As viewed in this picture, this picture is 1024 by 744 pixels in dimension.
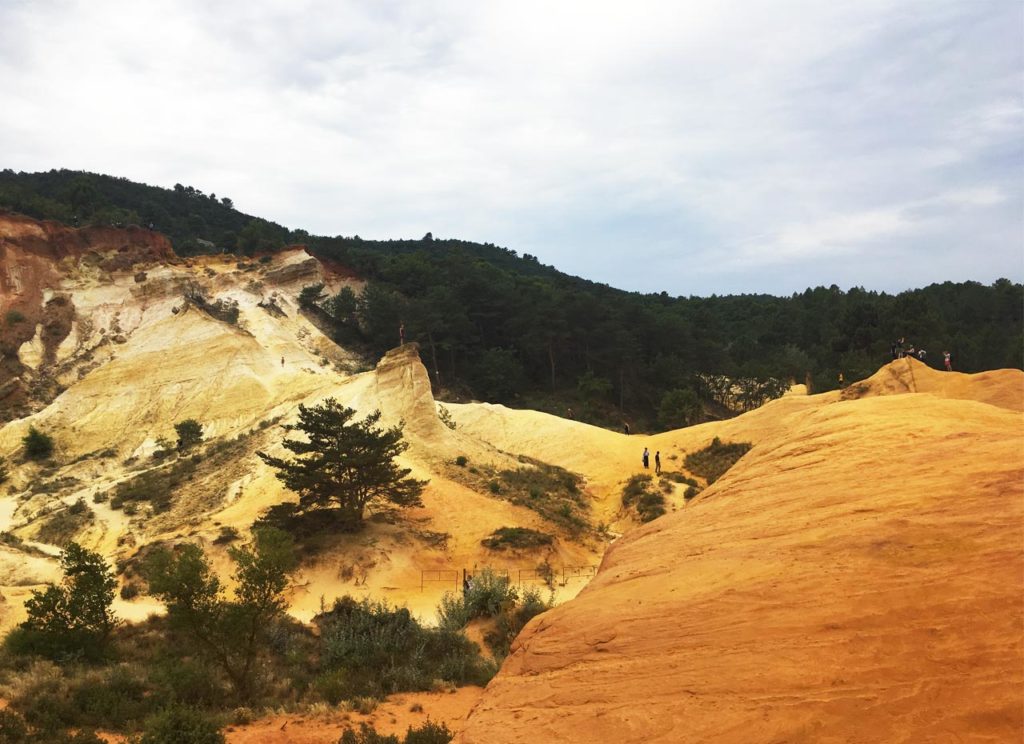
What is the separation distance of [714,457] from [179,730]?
30585 mm

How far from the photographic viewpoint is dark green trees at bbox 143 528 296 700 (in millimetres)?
11594

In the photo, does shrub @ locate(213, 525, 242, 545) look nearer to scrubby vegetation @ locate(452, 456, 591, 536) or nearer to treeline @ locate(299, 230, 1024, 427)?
scrubby vegetation @ locate(452, 456, 591, 536)

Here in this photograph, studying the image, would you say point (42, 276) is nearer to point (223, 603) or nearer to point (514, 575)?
point (514, 575)

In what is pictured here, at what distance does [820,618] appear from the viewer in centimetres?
570

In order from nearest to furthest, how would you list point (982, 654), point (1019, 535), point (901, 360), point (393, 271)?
point (982, 654) < point (1019, 535) < point (901, 360) < point (393, 271)

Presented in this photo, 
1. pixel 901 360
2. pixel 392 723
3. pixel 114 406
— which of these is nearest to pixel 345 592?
pixel 392 723

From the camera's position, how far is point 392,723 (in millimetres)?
10664

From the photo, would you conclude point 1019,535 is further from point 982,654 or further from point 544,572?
point 544,572

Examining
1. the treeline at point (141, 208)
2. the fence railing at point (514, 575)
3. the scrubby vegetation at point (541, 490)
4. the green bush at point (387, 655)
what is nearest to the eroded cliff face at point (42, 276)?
the treeline at point (141, 208)

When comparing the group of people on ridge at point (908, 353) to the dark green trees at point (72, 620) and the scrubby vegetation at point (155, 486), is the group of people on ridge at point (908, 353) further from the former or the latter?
the scrubby vegetation at point (155, 486)

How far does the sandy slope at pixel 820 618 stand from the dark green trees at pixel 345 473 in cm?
1651

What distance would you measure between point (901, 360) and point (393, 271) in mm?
56845

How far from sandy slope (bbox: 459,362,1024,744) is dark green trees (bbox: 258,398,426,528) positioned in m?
16.5

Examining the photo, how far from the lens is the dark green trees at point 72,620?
13.4 m
